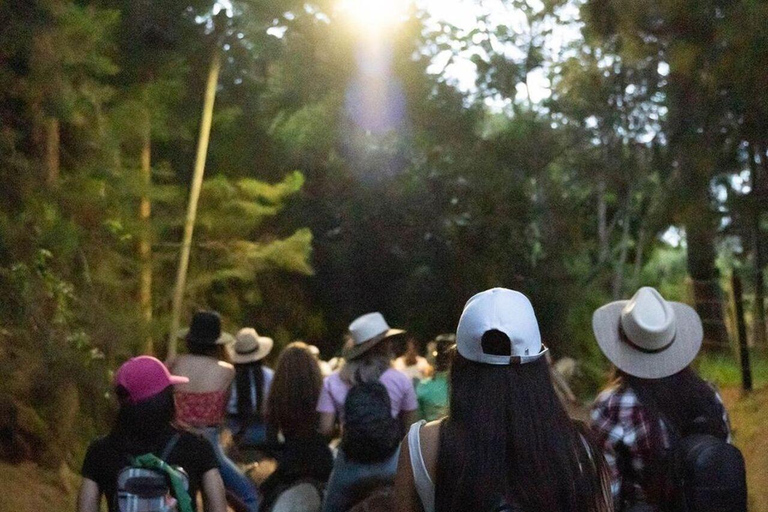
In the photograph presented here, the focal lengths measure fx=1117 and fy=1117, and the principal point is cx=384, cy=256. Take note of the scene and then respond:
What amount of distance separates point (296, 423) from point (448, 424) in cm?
384

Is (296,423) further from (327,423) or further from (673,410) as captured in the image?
(673,410)

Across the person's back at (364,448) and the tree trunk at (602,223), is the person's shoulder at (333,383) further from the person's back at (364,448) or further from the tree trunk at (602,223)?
the tree trunk at (602,223)

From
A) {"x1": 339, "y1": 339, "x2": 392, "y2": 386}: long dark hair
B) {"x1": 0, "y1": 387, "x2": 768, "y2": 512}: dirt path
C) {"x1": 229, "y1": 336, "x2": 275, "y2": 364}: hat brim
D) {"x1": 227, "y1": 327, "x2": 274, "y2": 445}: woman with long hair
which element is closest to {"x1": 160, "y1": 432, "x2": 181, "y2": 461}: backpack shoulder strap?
{"x1": 339, "y1": 339, "x2": 392, "y2": 386}: long dark hair

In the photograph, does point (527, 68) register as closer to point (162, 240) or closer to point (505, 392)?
point (162, 240)

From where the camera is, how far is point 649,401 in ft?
14.1

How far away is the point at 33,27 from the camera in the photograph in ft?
27.3

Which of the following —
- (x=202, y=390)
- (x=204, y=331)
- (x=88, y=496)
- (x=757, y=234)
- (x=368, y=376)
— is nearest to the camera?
(x=88, y=496)

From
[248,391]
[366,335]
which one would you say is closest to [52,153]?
[248,391]

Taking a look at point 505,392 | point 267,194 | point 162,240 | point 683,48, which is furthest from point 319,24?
point 505,392

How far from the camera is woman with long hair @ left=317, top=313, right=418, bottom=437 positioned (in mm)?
6930

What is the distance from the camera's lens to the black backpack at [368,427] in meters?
5.17

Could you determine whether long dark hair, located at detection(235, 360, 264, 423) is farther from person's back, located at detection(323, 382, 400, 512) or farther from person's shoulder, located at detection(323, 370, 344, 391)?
A: person's back, located at detection(323, 382, 400, 512)

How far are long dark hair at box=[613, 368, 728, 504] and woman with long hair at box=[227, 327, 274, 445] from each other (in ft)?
12.7

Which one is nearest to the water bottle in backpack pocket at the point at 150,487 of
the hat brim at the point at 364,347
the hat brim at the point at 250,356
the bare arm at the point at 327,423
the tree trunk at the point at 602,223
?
the bare arm at the point at 327,423
